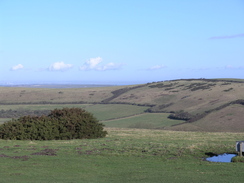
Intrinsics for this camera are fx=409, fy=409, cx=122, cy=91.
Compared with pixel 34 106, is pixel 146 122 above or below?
below

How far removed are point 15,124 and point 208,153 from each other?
1306 cm

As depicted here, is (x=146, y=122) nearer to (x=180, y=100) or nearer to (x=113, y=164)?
(x=180, y=100)

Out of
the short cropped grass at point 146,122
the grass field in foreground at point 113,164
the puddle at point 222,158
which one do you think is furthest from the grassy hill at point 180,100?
the grass field in foreground at point 113,164

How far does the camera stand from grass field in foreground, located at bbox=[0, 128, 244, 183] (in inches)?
544

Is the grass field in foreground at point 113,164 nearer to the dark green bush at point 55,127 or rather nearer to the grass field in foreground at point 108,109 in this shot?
the dark green bush at point 55,127

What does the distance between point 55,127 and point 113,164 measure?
35.4ft

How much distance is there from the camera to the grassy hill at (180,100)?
51062mm

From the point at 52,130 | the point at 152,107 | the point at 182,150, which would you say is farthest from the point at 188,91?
the point at 182,150

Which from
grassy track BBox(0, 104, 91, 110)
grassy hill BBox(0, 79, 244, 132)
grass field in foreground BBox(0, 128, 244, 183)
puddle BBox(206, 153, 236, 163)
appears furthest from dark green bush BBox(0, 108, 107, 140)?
grassy track BBox(0, 104, 91, 110)

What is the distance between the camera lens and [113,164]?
16.5m

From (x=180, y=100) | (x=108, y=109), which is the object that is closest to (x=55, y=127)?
(x=108, y=109)

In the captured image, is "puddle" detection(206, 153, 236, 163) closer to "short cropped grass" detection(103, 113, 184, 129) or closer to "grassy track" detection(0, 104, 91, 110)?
"short cropped grass" detection(103, 113, 184, 129)

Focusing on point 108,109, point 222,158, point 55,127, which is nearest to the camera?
point 222,158

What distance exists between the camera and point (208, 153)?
19.3 m
